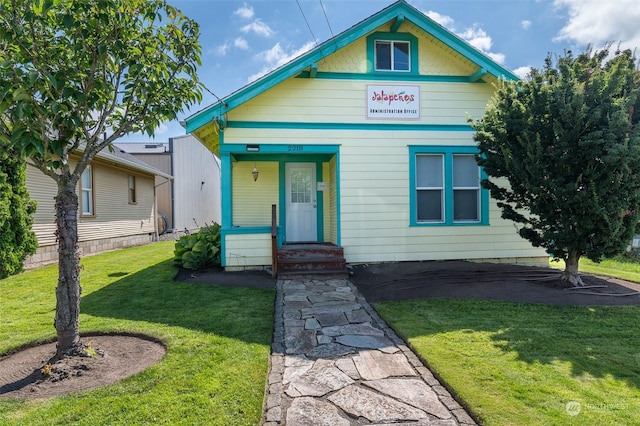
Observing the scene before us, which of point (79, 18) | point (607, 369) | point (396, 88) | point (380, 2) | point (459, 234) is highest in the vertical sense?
point (380, 2)

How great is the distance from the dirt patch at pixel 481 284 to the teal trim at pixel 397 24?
5142mm

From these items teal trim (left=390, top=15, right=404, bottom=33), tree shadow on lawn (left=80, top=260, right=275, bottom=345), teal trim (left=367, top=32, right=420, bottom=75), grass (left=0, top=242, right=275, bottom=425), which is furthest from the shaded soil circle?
teal trim (left=390, top=15, right=404, bottom=33)

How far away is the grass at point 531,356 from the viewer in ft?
8.30

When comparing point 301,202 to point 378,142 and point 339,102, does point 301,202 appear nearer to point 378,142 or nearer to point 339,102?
point 378,142

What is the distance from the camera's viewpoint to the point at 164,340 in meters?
3.82

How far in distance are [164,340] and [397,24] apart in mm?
7433

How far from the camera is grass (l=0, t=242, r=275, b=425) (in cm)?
249

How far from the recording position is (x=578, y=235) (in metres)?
5.57

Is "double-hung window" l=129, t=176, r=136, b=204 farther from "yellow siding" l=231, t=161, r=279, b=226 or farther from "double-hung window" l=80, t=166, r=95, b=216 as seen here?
"yellow siding" l=231, t=161, r=279, b=226

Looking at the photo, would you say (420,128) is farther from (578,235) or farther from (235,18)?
(235,18)

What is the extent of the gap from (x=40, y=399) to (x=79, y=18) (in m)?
2.94

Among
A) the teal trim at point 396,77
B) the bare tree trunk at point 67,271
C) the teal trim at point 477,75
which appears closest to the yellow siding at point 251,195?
the teal trim at point 396,77

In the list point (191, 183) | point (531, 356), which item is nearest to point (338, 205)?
point (531, 356)

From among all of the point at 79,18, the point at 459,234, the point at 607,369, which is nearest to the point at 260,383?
the point at 607,369
